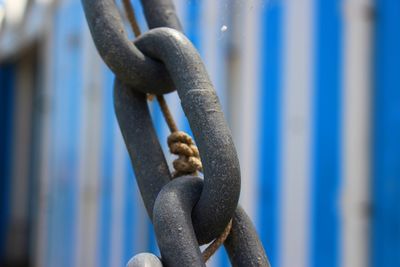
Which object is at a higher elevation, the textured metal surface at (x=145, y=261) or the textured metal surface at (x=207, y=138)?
the textured metal surface at (x=207, y=138)

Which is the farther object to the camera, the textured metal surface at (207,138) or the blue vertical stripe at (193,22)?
the blue vertical stripe at (193,22)

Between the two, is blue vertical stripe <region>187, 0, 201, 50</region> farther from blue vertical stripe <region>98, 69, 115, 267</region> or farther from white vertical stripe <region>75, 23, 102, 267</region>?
white vertical stripe <region>75, 23, 102, 267</region>

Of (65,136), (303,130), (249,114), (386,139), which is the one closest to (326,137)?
(303,130)

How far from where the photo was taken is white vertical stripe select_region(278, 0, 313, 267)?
2.39 m

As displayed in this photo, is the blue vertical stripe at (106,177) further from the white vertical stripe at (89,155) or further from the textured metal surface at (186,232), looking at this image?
the textured metal surface at (186,232)

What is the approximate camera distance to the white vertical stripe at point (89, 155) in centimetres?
416

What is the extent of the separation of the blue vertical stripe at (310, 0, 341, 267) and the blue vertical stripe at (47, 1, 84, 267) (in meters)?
2.34

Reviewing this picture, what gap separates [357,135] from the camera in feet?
7.15

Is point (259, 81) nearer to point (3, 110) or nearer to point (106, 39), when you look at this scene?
point (106, 39)

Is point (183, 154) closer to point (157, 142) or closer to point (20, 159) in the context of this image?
point (157, 142)

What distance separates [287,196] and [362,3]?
72 cm

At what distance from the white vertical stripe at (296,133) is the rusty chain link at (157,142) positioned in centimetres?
178

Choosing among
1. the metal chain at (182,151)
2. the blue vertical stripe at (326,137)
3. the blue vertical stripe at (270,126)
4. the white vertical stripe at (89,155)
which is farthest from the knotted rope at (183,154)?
the white vertical stripe at (89,155)

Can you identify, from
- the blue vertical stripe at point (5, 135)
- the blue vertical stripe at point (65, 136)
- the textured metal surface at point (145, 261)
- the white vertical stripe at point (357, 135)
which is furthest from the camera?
the blue vertical stripe at point (5, 135)
